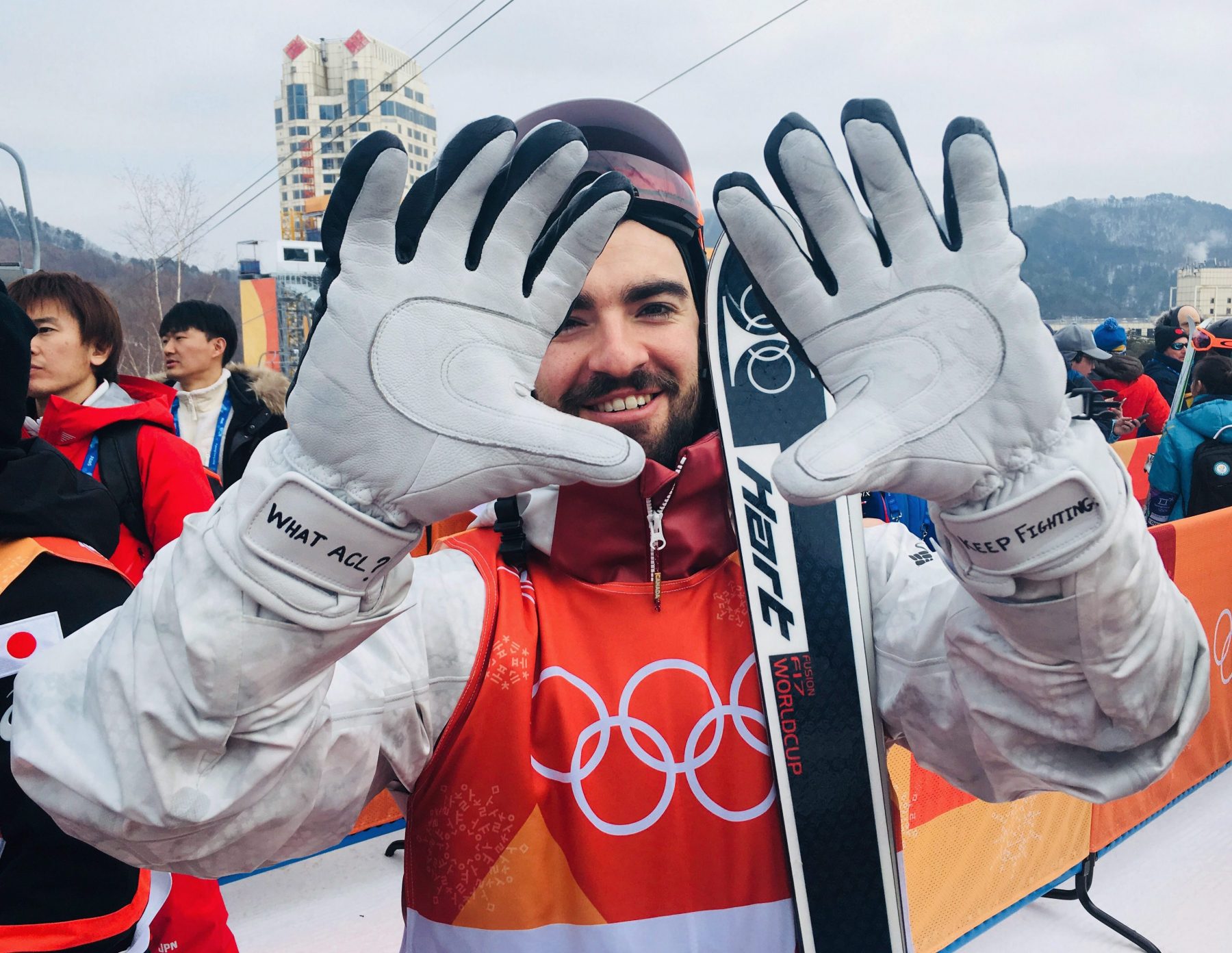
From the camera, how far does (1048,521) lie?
976 millimetres

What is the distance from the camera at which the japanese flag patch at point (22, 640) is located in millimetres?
1470

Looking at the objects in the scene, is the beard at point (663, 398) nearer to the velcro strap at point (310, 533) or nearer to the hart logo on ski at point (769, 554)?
the hart logo on ski at point (769, 554)

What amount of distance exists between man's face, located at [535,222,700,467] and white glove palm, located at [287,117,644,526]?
0.36 meters

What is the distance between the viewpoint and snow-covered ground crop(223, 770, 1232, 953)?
2.93 metres

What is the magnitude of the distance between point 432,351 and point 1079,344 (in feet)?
20.5

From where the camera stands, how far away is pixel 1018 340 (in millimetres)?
991

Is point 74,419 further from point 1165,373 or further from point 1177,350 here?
point 1165,373

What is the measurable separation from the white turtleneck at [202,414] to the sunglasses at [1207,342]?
499cm

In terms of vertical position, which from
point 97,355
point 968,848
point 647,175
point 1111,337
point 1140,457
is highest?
point 647,175

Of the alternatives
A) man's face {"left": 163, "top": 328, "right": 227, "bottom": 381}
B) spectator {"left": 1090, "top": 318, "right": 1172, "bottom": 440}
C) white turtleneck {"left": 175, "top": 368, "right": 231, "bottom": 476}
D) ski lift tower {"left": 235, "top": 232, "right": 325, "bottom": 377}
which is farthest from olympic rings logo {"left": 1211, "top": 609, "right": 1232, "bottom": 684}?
ski lift tower {"left": 235, "top": 232, "right": 325, "bottom": 377}

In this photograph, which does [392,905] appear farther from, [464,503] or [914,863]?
[464,503]

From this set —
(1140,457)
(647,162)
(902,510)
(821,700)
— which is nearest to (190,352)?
(902,510)

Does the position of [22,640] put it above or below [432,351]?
below

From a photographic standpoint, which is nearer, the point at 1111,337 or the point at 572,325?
the point at 572,325
